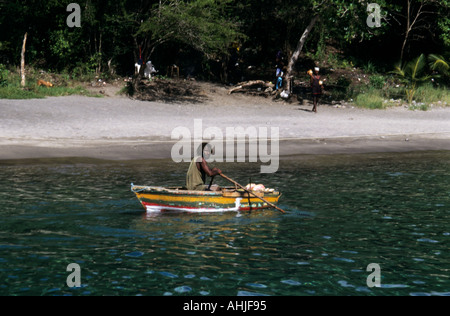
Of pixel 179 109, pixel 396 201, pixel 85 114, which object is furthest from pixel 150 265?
pixel 179 109

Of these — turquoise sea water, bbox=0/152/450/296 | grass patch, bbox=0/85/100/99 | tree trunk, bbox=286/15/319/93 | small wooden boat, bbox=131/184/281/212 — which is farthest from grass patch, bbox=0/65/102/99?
small wooden boat, bbox=131/184/281/212

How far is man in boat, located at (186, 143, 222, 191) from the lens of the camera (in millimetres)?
14320

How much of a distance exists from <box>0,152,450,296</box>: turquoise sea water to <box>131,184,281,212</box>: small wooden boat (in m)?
0.25

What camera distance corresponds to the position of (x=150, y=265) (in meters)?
10.8

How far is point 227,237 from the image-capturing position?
12.7 meters

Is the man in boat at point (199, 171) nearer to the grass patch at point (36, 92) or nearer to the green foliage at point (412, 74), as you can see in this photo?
the grass patch at point (36, 92)

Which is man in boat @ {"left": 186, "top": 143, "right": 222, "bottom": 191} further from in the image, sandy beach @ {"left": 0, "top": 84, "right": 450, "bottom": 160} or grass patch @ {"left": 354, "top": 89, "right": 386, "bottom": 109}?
grass patch @ {"left": 354, "top": 89, "right": 386, "bottom": 109}

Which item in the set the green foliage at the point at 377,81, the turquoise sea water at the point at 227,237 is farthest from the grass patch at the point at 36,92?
the green foliage at the point at 377,81

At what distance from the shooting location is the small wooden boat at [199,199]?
14234 mm

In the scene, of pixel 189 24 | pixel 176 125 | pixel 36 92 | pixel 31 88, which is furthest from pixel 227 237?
pixel 31 88

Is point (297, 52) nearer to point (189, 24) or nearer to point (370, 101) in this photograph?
point (370, 101)

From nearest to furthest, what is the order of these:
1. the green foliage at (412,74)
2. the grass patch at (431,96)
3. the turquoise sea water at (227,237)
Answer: the turquoise sea water at (227,237)
the grass patch at (431,96)
the green foliage at (412,74)

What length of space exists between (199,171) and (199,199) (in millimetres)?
692

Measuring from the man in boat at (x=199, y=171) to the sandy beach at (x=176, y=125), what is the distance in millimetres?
7364
